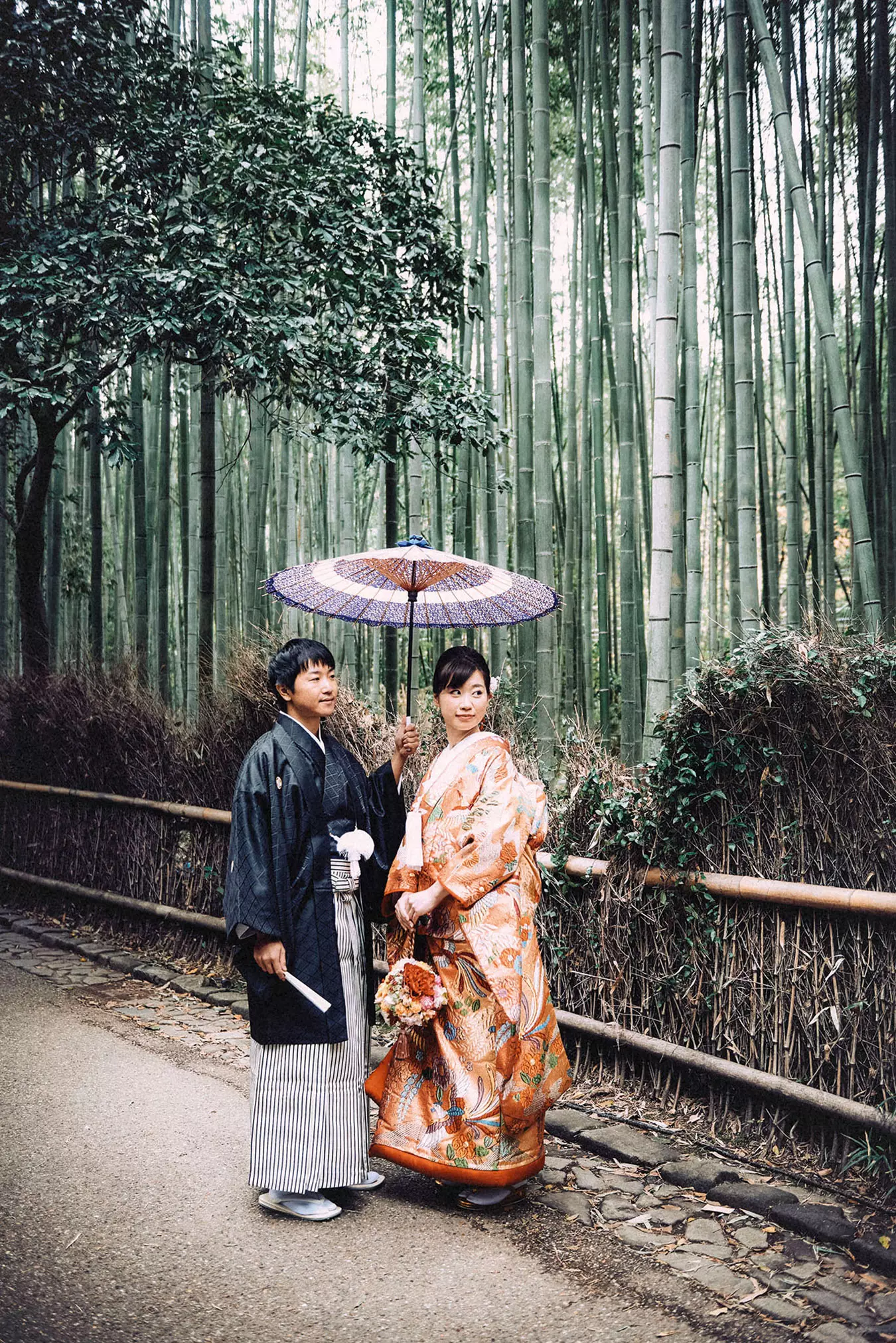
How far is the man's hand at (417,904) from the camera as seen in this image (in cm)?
237

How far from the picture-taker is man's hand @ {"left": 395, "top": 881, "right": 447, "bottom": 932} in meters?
2.37

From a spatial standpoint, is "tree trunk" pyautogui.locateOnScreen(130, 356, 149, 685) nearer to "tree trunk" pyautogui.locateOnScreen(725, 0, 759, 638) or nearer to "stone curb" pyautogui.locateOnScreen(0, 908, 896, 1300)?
"tree trunk" pyautogui.locateOnScreen(725, 0, 759, 638)

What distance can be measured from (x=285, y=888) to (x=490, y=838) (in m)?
0.47

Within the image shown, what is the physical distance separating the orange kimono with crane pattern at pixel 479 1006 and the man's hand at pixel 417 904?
22 millimetres

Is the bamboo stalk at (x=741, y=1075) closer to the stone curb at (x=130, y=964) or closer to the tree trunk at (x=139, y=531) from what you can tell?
the stone curb at (x=130, y=964)

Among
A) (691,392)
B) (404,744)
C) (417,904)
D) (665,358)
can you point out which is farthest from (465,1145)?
(691,392)

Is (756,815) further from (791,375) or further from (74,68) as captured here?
(74,68)

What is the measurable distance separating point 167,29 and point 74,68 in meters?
0.63

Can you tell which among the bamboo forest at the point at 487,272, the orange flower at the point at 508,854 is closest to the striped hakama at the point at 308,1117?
the orange flower at the point at 508,854

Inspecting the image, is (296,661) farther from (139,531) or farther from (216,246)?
(139,531)

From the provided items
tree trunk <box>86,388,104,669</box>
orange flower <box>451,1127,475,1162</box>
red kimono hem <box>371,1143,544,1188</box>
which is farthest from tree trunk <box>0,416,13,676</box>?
orange flower <box>451,1127,475,1162</box>

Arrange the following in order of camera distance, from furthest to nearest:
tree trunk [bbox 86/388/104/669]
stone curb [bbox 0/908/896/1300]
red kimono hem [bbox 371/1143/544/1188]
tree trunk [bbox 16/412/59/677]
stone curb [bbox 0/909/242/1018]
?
tree trunk [bbox 86/388/104/669] < tree trunk [bbox 16/412/59/677] < stone curb [bbox 0/909/242/1018] < red kimono hem [bbox 371/1143/544/1188] < stone curb [bbox 0/908/896/1300]

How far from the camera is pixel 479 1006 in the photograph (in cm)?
235

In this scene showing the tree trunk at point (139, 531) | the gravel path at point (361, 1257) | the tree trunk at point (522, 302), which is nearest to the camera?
the gravel path at point (361, 1257)
